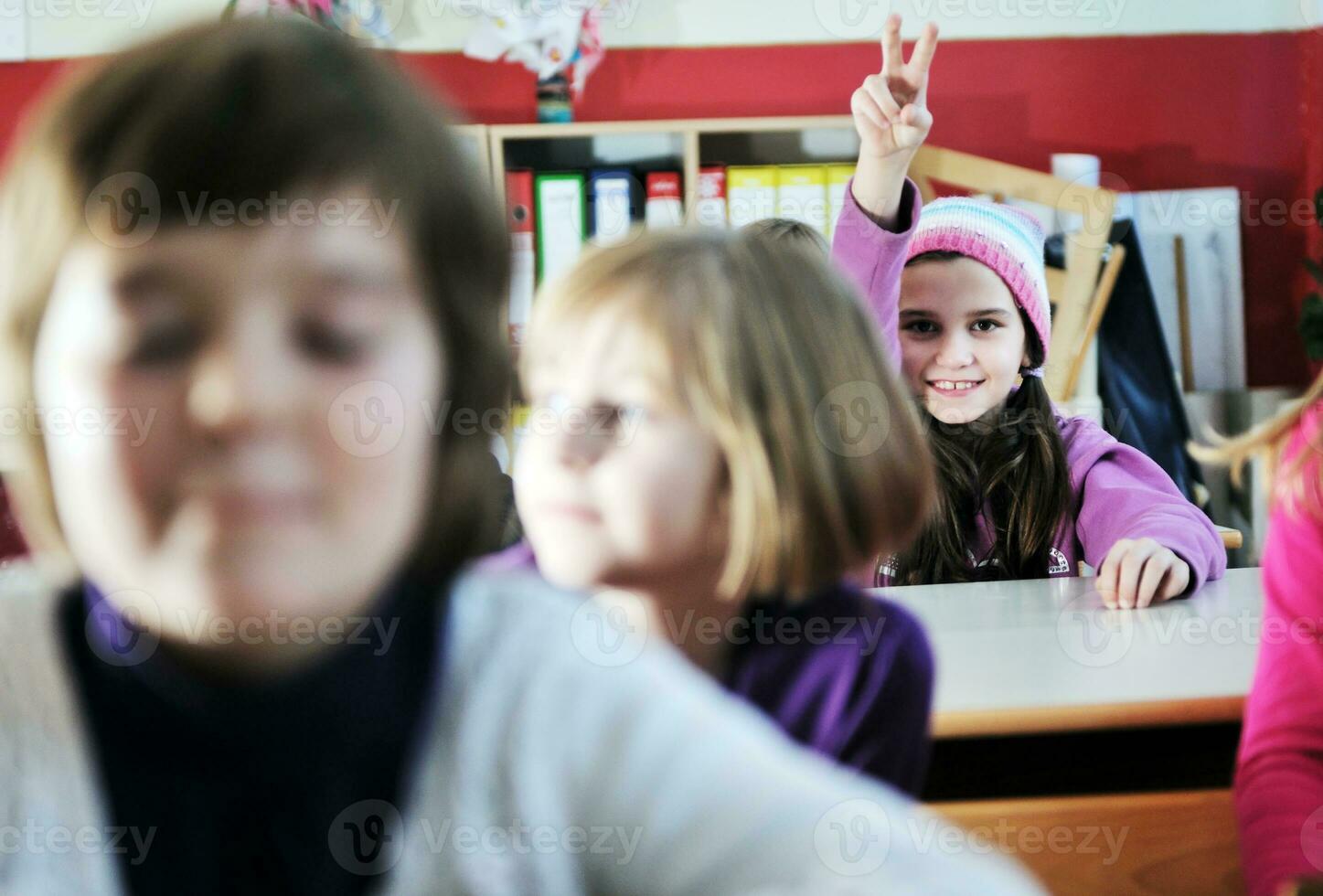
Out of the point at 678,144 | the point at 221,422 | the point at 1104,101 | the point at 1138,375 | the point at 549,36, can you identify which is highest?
the point at 549,36

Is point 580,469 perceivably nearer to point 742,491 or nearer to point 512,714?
point 742,491

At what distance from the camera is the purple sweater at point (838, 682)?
87cm

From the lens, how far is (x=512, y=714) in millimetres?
462

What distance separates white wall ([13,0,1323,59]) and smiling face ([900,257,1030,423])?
8.01 feet

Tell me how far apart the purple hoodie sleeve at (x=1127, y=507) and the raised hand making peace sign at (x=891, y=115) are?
57 cm

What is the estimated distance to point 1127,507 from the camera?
5.69ft

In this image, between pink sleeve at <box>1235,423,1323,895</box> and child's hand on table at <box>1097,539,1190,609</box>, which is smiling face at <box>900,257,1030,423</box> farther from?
pink sleeve at <box>1235,423,1323,895</box>

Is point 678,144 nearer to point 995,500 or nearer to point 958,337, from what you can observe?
point 958,337

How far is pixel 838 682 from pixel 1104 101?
12.7 ft

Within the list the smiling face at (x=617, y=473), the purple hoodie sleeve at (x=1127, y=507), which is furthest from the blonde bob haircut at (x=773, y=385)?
the purple hoodie sleeve at (x=1127, y=507)

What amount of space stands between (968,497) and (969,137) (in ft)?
8.59

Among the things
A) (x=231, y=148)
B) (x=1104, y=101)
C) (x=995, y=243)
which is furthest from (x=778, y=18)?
(x=231, y=148)

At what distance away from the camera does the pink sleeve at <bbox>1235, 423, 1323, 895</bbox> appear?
2.73ft

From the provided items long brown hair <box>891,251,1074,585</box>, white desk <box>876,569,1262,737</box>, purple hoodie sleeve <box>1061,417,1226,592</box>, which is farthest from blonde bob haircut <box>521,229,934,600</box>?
long brown hair <box>891,251,1074,585</box>
